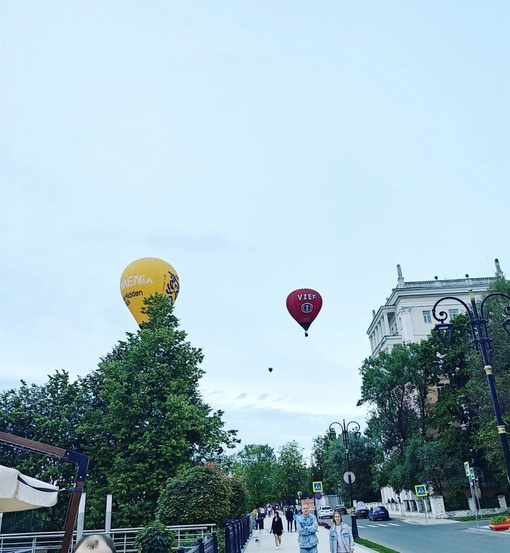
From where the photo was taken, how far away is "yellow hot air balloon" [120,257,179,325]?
108 feet

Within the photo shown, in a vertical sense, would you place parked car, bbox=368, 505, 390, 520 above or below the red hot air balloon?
below

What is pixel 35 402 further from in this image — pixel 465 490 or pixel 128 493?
pixel 465 490

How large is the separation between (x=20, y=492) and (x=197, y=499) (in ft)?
39.0

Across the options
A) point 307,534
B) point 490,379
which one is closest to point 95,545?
point 307,534

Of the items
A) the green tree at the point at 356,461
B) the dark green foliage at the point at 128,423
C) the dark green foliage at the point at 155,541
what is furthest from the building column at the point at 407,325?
the dark green foliage at the point at 155,541

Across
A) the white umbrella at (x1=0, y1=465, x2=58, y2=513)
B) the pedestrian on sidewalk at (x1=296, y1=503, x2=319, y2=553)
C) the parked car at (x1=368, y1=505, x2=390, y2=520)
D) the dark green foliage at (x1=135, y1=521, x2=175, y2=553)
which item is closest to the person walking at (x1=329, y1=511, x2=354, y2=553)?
the pedestrian on sidewalk at (x1=296, y1=503, x2=319, y2=553)

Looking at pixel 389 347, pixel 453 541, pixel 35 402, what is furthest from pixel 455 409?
pixel 35 402

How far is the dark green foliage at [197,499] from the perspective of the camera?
18453 millimetres

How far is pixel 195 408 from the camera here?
29062 millimetres

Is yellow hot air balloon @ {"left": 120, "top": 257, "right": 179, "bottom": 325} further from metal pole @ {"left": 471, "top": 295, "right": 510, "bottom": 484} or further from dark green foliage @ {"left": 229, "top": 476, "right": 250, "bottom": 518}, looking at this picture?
metal pole @ {"left": 471, "top": 295, "right": 510, "bottom": 484}

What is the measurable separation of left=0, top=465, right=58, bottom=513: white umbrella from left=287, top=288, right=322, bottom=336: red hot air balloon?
18297 mm

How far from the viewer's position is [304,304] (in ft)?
86.3

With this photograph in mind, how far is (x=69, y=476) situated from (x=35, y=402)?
5.32m

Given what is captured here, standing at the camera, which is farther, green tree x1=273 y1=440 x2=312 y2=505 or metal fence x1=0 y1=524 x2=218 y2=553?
green tree x1=273 y1=440 x2=312 y2=505
